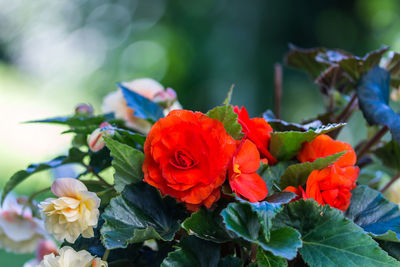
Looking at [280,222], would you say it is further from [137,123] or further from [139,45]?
[139,45]

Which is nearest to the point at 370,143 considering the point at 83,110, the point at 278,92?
the point at 278,92

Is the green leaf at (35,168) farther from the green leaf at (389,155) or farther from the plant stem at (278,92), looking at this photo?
the green leaf at (389,155)

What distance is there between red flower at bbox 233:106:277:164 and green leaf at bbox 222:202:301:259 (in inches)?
3.3

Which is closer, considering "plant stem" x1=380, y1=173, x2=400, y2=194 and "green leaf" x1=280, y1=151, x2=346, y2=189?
"green leaf" x1=280, y1=151, x2=346, y2=189

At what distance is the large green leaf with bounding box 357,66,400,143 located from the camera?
472mm

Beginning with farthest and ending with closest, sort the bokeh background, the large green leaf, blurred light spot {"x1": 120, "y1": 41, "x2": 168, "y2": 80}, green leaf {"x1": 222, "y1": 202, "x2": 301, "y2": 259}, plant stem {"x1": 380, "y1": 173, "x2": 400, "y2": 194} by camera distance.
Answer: blurred light spot {"x1": 120, "y1": 41, "x2": 168, "y2": 80}
the bokeh background
plant stem {"x1": 380, "y1": 173, "x2": 400, "y2": 194}
the large green leaf
green leaf {"x1": 222, "y1": 202, "x2": 301, "y2": 259}

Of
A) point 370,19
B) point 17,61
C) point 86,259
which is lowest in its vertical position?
point 17,61

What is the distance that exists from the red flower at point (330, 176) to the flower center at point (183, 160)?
11 cm

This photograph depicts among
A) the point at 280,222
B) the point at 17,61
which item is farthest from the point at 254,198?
the point at 17,61

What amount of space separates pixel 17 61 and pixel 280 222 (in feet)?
17.8

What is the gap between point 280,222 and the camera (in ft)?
1.23

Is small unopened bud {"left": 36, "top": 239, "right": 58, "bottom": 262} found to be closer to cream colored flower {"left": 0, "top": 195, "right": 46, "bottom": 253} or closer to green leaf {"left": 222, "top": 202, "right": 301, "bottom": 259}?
cream colored flower {"left": 0, "top": 195, "right": 46, "bottom": 253}

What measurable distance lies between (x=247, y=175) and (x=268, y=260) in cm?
7

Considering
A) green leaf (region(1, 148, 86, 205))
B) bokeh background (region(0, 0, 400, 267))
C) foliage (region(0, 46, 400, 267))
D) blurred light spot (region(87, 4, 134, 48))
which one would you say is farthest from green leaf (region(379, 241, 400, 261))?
blurred light spot (region(87, 4, 134, 48))
